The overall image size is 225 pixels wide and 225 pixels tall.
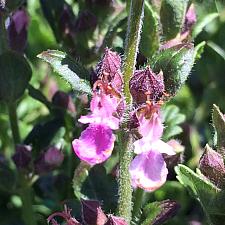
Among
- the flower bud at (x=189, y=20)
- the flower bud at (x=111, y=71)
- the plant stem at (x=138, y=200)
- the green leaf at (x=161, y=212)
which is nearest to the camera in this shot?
the flower bud at (x=111, y=71)

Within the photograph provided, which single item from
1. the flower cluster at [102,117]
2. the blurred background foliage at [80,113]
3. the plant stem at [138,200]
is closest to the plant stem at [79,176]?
the blurred background foliage at [80,113]

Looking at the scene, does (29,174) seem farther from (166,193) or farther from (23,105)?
(23,105)

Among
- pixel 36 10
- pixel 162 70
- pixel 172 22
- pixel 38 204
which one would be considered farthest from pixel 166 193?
pixel 36 10

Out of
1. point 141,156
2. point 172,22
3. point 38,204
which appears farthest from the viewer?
point 38,204

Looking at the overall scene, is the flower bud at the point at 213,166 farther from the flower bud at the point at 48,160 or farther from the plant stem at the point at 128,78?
the flower bud at the point at 48,160

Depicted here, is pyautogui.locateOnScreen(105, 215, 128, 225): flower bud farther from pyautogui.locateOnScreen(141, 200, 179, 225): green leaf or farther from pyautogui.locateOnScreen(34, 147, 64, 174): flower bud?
pyautogui.locateOnScreen(34, 147, 64, 174): flower bud

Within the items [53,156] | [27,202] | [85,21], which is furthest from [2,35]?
[27,202]
